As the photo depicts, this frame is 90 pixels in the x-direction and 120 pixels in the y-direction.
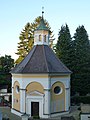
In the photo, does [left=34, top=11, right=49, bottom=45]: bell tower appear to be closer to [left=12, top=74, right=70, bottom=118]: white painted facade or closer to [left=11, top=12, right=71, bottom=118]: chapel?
[left=11, top=12, right=71, bottom=118]: chapel

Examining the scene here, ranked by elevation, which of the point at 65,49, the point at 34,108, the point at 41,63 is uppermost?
the point at 65,49

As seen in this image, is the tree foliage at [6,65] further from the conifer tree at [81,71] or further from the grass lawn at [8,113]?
the grass lawn at [8,113]

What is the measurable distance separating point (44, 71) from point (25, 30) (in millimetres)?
28745

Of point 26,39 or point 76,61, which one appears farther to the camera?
point 26,39

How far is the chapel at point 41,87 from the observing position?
32688 mm

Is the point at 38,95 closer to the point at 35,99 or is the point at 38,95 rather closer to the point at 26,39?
the point at 35,99

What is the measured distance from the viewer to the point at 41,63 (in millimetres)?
33500

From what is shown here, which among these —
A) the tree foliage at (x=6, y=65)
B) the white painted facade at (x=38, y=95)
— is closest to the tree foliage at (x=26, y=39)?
the tree foliage at (x=6, y=65)

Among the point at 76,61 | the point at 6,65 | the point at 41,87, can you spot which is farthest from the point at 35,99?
the point at 6,65

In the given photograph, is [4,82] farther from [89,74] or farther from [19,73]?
[19,73]

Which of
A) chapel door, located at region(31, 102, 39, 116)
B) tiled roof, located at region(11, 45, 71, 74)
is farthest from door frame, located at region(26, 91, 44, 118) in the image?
tiled roof, located at region(11, 45, 71, 74)

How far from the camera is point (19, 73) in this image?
33.5 meters

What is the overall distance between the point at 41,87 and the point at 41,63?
114 inches

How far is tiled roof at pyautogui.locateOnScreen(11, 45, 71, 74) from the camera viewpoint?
108ft
